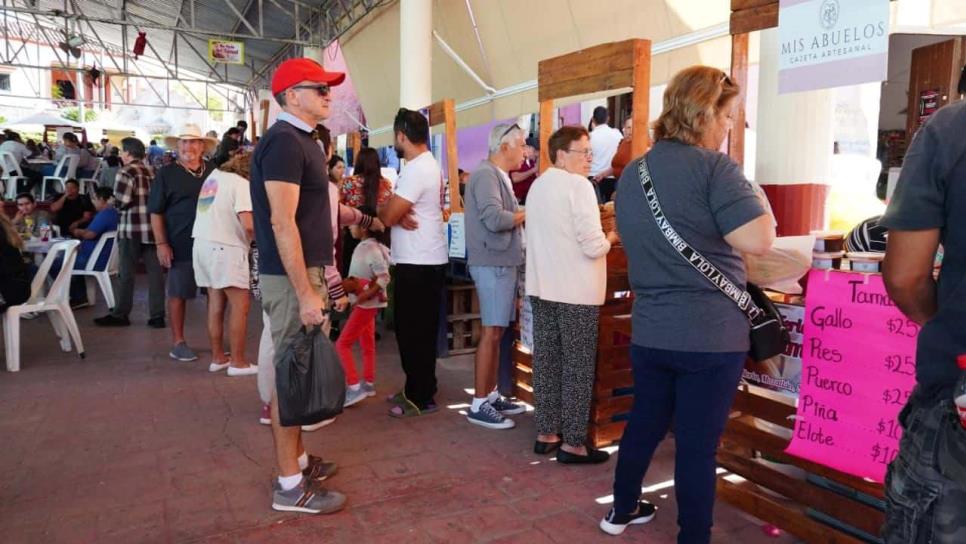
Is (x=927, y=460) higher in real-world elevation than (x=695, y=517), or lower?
higher

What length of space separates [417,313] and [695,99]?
2.14 m

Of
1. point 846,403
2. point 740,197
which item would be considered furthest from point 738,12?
point 846,403

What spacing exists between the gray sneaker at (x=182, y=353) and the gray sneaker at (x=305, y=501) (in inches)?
110

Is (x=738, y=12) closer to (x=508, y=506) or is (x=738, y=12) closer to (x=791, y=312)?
(x=791, y=312)

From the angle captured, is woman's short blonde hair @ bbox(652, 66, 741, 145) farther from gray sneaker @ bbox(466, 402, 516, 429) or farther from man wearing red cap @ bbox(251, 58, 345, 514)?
gray sneaker @ bbox(466, 402, 516, 429)

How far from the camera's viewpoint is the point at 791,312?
8.25ft

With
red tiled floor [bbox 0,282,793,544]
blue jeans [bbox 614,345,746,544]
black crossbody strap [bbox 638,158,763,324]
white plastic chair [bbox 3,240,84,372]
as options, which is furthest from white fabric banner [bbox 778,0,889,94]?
white plastic chair [bbox 3,240,84,372]

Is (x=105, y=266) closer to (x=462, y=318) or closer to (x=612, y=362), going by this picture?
(x=462, y=318)

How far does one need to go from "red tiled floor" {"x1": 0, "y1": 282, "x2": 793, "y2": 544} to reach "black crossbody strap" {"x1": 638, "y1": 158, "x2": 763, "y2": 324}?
1025mm

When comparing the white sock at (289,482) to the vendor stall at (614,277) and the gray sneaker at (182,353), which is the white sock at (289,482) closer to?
the vendor stall at (614,277)

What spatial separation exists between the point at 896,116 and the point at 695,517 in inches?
192

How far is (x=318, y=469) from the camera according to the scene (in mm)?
3123

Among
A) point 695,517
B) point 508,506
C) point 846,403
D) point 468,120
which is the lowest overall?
point 508,506

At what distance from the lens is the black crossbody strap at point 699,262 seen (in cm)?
213
